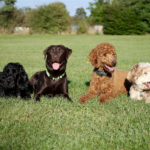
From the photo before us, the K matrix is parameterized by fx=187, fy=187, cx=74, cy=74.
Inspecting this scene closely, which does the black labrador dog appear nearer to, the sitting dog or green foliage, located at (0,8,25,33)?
the sitting dog

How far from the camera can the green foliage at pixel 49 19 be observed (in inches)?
1681

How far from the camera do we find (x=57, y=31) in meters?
43.6

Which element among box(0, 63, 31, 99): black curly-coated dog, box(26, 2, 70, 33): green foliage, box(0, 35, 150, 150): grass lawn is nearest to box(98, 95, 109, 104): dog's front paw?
box(0, 35, 150, 150): grass lawn

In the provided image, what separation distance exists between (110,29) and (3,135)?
42.0m

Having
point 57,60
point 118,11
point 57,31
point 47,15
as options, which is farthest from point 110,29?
point 57,60

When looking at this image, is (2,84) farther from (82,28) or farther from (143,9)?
(143,9)

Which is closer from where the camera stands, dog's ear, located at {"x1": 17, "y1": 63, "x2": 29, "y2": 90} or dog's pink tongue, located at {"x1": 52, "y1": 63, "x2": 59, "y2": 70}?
dog's pink tongue, located at {"x1": 52, "y1": 63, "x2": 59, "y2": 70}

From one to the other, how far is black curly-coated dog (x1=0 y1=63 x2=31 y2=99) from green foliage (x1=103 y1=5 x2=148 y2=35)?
3995 centimetres

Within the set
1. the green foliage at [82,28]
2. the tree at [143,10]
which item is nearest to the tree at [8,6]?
the green foliage at [82,28]

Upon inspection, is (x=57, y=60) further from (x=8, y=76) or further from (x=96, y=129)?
(x=96, y=129)

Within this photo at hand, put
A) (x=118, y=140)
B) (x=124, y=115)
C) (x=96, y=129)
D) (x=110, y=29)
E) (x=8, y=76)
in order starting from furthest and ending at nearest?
1. (x=110, y=29)
2. (x=8, y=76)
3. (x=124, y=115)
4. (x=96, y=129)
5. (x=118, y=140)

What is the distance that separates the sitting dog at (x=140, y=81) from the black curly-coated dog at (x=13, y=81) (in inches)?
104

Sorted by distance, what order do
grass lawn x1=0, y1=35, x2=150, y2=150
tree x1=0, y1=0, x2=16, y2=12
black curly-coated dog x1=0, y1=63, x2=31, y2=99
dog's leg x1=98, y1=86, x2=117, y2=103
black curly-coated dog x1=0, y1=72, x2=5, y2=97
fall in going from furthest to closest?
tree x1=0, y1=0, x2=16, y2=12
black curly-coated dog x1=0, y1=72, x2=5, y2=97
black curly-coated dog x1=0, y1=63, x2=31, y2=99
dog's leg x1=98, y1=86, x2=117, y2=103
grass lawn x1=0, y1=35, x2=150, y2=150

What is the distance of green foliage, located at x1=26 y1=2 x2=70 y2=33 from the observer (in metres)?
42.7
